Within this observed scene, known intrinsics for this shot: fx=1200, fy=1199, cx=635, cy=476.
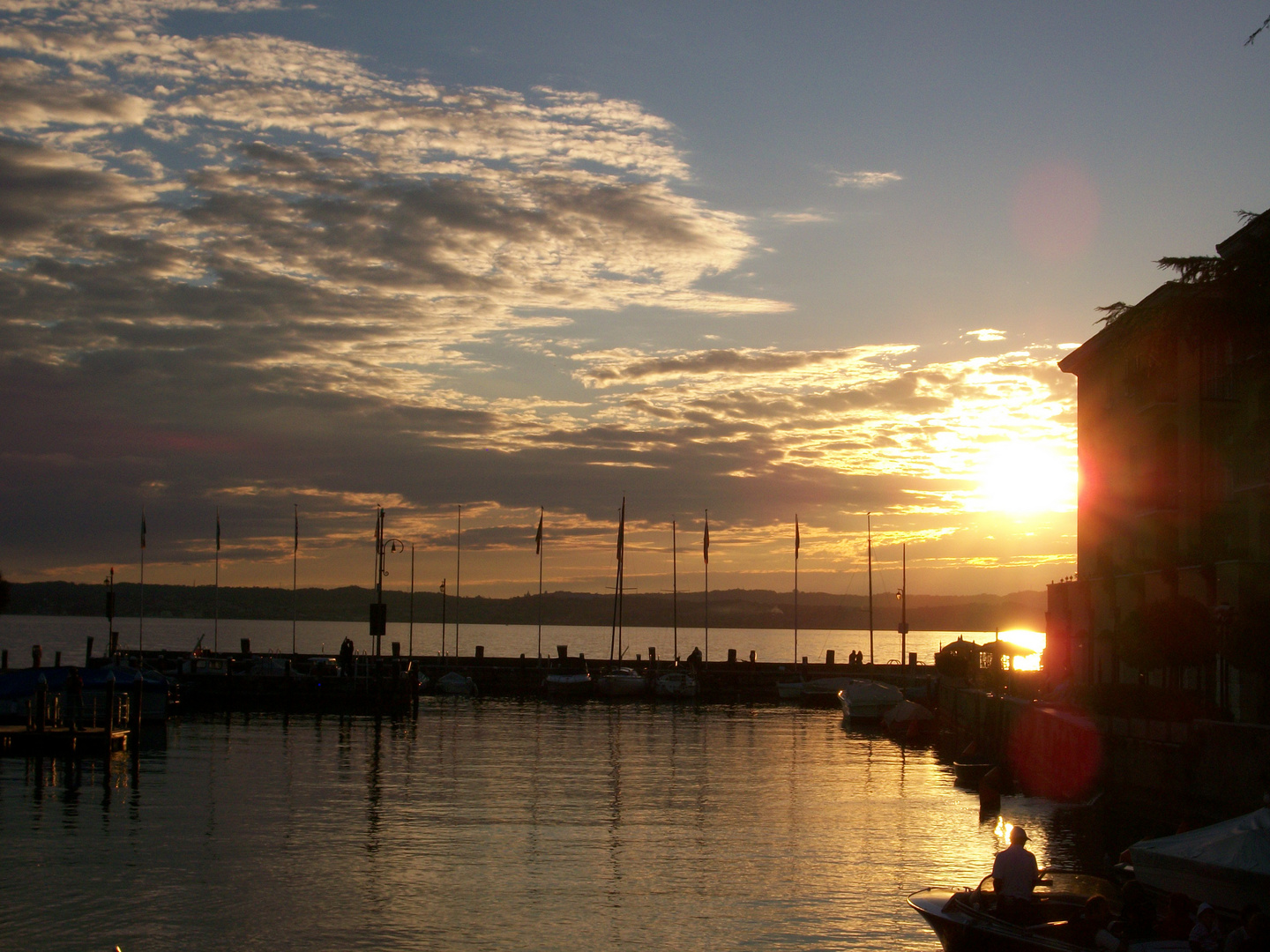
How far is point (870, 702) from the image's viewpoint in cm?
7525

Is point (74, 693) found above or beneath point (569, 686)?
above

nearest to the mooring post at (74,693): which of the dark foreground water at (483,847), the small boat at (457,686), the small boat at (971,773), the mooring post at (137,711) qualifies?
the mooring post at (137,711)

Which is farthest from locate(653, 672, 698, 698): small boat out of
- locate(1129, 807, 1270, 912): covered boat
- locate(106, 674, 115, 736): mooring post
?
locate(1129, 807, 1270, 912): covered boat

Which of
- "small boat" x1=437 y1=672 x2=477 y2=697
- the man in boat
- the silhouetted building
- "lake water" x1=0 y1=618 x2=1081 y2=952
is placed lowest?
"small boat" x1=437 y1=672 x2=477 y2=697

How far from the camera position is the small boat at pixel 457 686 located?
304 ft

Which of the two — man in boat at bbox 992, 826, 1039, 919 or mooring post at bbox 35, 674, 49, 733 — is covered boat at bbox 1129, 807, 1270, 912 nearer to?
man in boat at bbox 992, 826, 1039, 919

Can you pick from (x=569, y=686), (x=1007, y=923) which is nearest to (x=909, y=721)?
(x=569, y=686)

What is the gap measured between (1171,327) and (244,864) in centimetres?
2803

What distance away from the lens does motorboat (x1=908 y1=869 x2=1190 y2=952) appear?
17.5 m

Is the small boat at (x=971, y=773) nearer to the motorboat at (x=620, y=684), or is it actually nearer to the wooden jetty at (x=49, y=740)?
the wooden jetty at (x=49, y=740)

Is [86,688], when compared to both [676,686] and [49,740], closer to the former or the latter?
[49,740]

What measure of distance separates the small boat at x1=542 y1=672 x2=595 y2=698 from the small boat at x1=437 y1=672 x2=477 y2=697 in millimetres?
5825

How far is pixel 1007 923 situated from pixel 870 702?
58053mm

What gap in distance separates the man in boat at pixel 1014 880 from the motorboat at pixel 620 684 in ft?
245
